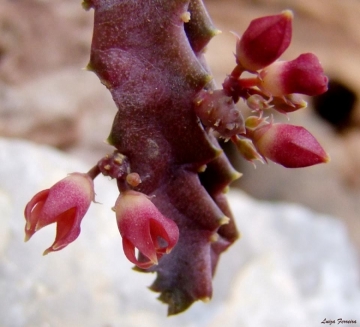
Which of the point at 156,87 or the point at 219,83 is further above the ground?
the point at 156,87

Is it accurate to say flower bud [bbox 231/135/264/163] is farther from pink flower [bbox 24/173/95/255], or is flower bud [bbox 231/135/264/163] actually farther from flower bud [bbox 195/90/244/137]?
pink flower [bbox 24/173/95/255]

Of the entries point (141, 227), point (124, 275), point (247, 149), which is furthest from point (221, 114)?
point (124, 275)

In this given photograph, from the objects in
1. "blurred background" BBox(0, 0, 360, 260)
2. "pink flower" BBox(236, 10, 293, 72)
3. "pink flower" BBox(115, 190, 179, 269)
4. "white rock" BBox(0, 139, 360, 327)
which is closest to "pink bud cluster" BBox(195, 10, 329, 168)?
"pink flower" BBox(236, 10, 293, 72)

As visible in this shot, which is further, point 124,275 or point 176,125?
point 124,275

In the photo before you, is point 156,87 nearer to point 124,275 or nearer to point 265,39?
point 265,39

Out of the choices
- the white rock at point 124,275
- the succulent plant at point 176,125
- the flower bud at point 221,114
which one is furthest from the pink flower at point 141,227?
→ the white rock at point 124,275

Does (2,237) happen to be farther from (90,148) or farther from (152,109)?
(90,148)
